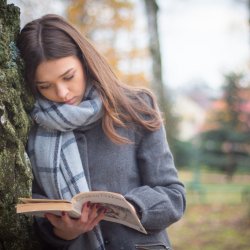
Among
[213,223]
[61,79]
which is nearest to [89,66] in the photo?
[61,79]

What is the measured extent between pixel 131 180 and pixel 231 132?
14.3 metres

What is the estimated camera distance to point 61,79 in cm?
172

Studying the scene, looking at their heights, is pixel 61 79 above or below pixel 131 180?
above

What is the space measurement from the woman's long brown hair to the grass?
4422mm

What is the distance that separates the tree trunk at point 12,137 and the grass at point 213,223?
14.9 ft

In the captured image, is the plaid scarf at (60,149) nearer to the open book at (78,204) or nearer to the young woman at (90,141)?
the young woman at (90,141)

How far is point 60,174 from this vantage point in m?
1.68

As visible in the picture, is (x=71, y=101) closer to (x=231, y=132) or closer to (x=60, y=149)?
(x=60, y=149)

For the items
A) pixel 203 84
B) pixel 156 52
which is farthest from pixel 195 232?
pixel 203 84

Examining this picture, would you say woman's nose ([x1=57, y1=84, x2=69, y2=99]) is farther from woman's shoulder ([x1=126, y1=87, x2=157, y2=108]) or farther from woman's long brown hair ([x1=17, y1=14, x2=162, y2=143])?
woman's shoulder ([x1=126, y1=87, x2=157, y2=108])

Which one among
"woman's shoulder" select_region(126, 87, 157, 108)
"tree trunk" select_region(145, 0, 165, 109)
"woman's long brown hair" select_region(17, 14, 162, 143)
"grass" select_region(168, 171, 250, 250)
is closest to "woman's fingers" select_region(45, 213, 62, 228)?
"woman's long brown hair" select_region(17, 14, 162, 143)

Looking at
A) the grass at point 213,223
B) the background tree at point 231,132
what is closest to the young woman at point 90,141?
the grass at point 213,223

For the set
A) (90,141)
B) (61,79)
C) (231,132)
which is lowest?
(231,132)

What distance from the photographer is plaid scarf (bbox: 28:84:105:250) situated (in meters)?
1.67
